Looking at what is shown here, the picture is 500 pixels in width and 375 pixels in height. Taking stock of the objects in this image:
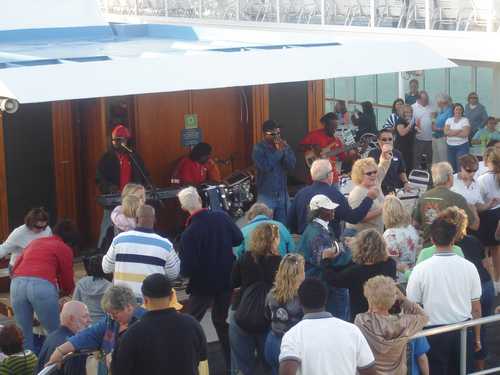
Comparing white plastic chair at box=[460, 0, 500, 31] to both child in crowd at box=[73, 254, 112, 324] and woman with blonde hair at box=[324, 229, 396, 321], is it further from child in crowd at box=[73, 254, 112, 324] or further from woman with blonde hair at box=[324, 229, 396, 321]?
child in crowd at box=[73, 254, 112, 324]

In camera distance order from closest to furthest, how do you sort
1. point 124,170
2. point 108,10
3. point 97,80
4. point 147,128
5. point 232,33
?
point 97,80, point 124,170, point 147,128, point 232,33, point 108,10

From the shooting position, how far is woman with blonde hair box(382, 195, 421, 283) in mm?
8742

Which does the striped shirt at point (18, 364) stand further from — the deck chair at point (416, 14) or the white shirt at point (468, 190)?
the deck chair at point (416, 14)

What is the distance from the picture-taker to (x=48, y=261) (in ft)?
28.4

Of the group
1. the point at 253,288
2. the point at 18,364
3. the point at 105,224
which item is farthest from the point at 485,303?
the point at 105,224

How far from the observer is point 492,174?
34.5 feet

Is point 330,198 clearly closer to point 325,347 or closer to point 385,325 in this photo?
point 385,325

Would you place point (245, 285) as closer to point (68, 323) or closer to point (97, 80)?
point (68, 323)

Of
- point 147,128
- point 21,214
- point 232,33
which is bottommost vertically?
point 21,214

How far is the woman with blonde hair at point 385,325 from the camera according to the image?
6762mm

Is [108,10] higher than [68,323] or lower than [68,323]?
higher

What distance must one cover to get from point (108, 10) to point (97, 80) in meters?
28.3

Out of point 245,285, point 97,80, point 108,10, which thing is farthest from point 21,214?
point 108,10

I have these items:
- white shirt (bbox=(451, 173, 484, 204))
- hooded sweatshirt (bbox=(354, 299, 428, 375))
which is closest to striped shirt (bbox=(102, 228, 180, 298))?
hooded sweatshirt (bbox=(354, 299, 428, 375))
